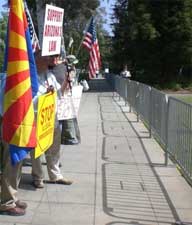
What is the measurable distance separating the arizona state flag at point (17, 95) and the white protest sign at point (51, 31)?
1156 millimetres

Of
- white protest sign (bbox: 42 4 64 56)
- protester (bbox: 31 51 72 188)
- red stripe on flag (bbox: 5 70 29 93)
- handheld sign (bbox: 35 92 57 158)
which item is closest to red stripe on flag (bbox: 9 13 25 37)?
red stripe on flag (bbox: 5 70 29 93)

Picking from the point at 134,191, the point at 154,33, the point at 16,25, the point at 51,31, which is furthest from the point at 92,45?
the point at 154,33

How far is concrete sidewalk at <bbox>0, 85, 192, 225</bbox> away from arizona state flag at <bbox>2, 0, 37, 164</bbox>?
35.9 inches

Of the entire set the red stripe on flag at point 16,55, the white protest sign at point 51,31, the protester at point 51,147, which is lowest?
the protester at point 51,147

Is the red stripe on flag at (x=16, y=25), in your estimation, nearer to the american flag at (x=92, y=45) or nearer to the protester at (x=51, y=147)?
the protester at (x=51, y=147)

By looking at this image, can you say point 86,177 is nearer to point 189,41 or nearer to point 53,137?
point 53,137

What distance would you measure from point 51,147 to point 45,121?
1.07m

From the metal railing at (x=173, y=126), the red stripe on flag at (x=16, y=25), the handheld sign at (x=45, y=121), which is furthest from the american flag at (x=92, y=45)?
the red stripe on flag at (x=16, y=25)

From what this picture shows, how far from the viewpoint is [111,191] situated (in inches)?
298

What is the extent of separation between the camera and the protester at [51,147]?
7234 mm

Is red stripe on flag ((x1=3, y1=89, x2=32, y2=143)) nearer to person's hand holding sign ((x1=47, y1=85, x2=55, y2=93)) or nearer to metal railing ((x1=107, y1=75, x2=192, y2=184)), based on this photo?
person's hand holding sign ((x1=47, y1=85, x2=55, y2=93))

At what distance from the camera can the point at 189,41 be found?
1619 inches

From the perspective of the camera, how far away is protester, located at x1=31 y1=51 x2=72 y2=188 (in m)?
7.23

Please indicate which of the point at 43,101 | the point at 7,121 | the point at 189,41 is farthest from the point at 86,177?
the point at 189,41
